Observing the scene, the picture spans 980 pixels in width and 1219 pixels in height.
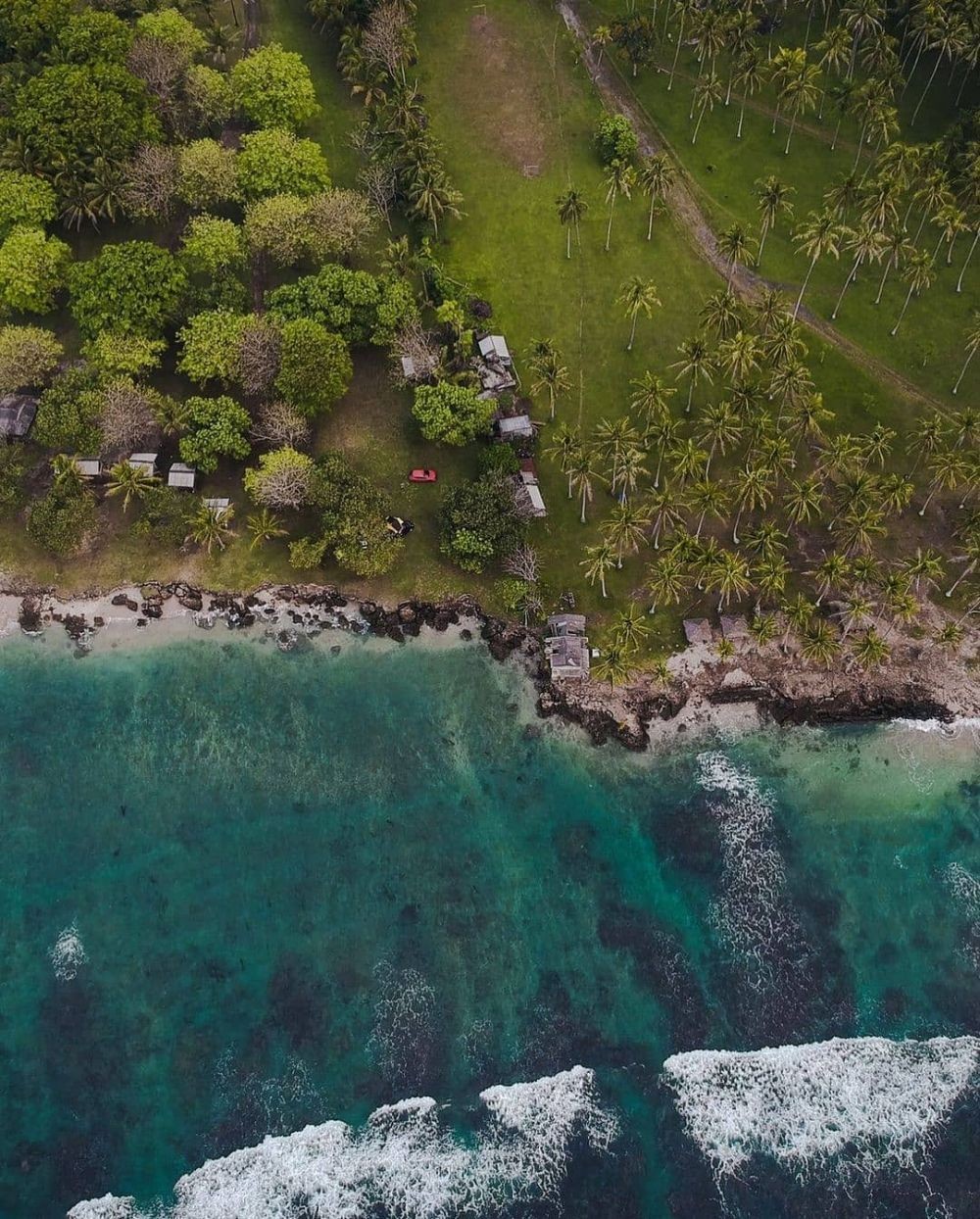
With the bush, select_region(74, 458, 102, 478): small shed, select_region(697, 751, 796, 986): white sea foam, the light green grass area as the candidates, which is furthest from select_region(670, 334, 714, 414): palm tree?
select_region(74, 458, 102, 478): small shed

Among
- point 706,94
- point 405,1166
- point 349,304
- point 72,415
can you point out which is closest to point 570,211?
point 706,94

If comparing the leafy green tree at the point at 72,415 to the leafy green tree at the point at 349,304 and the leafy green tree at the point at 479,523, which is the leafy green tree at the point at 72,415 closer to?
the leafy green tree at the point at 349,304

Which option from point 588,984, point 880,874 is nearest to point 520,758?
point 588,984

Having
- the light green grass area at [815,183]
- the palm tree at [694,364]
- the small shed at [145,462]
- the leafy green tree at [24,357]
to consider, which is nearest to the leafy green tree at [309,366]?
the small shed at [145,462]

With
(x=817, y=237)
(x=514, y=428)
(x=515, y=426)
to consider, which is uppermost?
(x=817, y=237)

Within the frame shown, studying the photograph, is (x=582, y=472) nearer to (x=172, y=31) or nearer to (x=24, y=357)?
(x=24, y=357)
